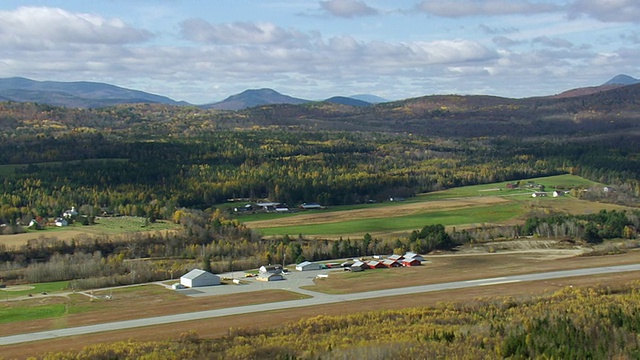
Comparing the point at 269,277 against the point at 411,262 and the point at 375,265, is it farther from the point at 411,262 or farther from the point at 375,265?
the point at 411,262

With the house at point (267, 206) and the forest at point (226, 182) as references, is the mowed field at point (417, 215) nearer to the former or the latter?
the forest at point (226, 182)

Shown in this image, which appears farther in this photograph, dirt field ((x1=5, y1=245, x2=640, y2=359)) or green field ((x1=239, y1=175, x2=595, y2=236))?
green field ((x1=239, y1=175, x2=595, y2=236))

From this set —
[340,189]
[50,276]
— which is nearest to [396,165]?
[340,189]

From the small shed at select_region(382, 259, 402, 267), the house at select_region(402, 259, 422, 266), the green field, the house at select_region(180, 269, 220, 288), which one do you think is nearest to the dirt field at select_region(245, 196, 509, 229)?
the green field

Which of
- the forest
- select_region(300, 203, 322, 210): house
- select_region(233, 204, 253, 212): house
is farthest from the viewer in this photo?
select_region(300, 203, 322, 210): house

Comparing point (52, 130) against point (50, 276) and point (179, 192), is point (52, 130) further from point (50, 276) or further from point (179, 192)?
point (50, 276)

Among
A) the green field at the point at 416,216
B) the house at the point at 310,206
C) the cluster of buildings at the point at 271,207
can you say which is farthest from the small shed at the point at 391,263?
the house at the point at 310,206

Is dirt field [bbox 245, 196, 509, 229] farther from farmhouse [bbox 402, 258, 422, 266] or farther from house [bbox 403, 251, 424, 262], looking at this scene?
farmhouse [bbox 402, 258, 422, 266]
